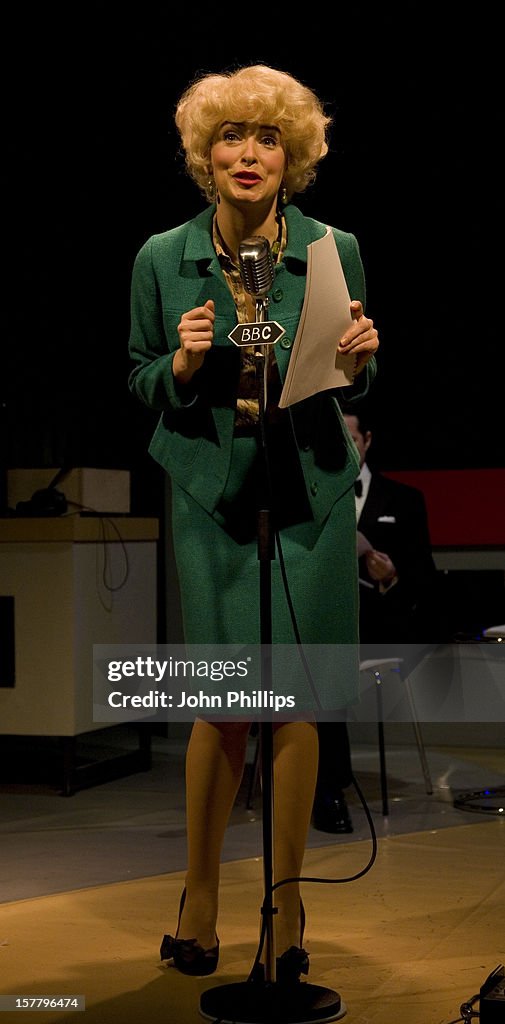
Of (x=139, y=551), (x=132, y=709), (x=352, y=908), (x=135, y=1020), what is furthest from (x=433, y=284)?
(x=135, y=1020)

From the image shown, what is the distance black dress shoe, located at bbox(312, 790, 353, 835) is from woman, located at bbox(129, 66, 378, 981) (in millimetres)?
1432

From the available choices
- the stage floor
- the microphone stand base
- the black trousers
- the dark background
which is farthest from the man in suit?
the microphone stand base

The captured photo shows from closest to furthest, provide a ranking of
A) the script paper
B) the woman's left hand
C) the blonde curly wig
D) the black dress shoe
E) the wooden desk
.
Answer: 1. the script paper
2. the woman's left hand
3. the blonde curly wig
4. the black dress shoe
5. the wooden desk

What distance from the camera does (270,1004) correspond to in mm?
1938

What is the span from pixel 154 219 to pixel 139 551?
1553 mm

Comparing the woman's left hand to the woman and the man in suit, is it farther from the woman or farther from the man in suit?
the man in suit

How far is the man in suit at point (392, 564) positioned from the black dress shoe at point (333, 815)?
2.16 ft

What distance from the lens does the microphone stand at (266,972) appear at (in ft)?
6.29

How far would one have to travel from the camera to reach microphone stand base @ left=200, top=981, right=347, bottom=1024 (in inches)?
76.2

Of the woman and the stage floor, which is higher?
the woman

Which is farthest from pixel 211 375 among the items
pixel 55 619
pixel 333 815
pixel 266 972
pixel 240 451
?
pixel 55 619

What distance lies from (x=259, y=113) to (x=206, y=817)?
1.22 m

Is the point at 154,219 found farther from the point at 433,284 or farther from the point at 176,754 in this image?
the point at 176,754

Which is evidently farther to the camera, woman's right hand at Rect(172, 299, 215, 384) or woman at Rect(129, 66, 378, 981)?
woman at Rect(129, 66, 378, 981)
